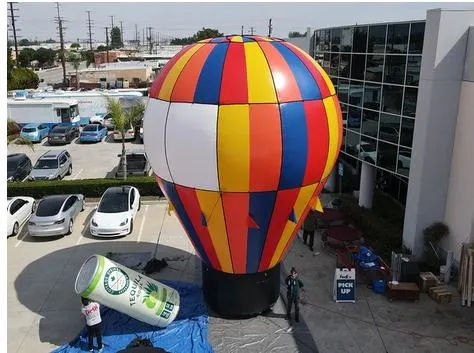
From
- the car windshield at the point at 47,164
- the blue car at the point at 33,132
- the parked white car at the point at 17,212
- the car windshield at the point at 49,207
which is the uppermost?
the blue car at the point at 33,132

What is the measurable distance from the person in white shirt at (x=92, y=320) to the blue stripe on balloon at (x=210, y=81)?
5072mm

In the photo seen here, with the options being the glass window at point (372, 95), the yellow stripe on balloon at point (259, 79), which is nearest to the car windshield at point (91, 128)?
the glass window at point (372, 95)

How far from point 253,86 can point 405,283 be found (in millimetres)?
7349

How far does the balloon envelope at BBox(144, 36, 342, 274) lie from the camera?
32.7ft

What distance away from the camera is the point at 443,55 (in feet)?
45.0

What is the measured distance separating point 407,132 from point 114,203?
10.5 m

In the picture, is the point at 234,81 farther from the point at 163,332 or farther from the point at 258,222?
the point at 163,332

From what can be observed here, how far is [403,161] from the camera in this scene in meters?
15.9

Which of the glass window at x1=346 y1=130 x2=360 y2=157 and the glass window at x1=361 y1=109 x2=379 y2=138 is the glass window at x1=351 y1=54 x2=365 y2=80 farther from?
the glass window at x1=346 y1=130 x2=360 y2=157

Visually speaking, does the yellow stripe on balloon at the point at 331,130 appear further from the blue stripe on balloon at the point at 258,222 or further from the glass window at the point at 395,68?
the glass window at the point at 395,68

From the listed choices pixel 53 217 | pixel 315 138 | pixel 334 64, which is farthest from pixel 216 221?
pixel 334 64

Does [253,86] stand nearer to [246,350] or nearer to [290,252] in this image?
[246,350]

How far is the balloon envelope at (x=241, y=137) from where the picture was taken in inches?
393

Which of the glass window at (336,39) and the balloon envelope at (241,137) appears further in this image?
the glass window at (336,39)
